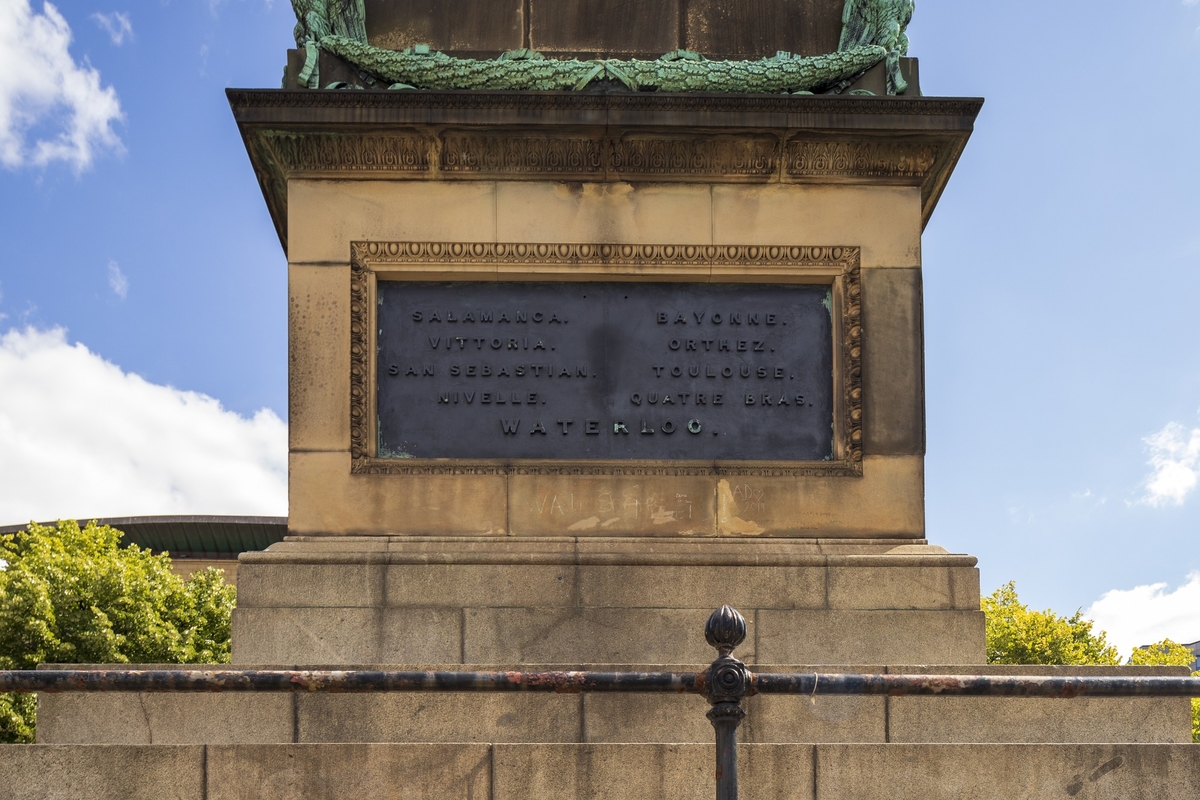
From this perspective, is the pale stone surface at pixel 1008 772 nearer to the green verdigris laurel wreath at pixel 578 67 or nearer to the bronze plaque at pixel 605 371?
the bronze plaque at pixel 605 371

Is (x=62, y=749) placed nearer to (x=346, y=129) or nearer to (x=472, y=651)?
(x=472, y=651)

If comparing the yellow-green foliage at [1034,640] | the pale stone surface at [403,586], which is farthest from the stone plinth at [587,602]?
the yellow-green foliage at [1034,640]

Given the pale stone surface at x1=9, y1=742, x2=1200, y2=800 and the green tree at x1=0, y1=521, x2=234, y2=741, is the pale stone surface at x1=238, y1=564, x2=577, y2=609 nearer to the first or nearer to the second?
the pale stone surface at x1=9, y1=742, x2=1200, y2=800

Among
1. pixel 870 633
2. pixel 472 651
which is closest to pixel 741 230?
pixel 870 633

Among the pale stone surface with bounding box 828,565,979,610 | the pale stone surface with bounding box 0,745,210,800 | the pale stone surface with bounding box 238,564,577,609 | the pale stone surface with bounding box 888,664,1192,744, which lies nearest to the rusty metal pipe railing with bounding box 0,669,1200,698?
the pale stone surface with bounding box 0,745,210,800

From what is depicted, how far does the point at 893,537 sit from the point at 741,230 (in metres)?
2.92

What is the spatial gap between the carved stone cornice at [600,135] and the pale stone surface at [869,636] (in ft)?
12.4

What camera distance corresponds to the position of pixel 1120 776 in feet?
23.8

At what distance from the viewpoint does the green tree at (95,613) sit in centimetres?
2623

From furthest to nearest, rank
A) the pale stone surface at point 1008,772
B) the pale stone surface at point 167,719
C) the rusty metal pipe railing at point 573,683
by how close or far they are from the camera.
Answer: the pale stone surface at point 167,719 → the pale stone surface at point 1008,772 → the rusty metal pipe railing at point 573,683

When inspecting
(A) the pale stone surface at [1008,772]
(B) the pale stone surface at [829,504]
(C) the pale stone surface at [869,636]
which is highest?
(B) the pale stone surface at [829,504]

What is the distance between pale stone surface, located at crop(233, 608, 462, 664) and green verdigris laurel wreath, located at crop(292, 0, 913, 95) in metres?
4.59

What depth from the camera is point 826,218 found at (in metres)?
10.6

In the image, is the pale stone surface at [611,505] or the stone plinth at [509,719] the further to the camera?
the pale stone surface at [611,505]
